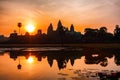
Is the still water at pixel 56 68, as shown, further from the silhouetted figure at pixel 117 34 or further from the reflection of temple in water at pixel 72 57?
the silhouetted figure at pixel 117 34

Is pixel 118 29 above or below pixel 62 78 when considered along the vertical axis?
above

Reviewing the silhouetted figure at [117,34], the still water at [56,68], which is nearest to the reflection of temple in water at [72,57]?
the still water at [56,68]

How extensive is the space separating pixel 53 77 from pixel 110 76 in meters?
8.14

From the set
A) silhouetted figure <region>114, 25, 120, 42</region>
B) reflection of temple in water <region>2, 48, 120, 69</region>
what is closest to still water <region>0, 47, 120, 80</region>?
reflection of temple in water <region>2, 48, 120, 69</region>

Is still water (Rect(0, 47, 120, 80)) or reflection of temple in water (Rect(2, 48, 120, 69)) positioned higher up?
reflection of temple in water (Rect(2, 48, 120, 69))

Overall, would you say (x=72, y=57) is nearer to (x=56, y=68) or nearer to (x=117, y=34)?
(x=56, y=68)

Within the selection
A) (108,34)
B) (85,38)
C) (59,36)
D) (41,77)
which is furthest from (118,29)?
(41,77)

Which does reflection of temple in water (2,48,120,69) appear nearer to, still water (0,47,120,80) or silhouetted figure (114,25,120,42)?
still water (0,47,120,80)

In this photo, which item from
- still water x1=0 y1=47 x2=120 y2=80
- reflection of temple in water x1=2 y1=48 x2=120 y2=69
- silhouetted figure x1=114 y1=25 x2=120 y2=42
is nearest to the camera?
still water x1=0 y1=47 x2=120 y2=80

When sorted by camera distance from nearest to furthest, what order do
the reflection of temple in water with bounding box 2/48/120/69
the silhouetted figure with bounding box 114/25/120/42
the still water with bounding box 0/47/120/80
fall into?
the still water with bounding box 0/47/120/80, the reflection of temple in water with bounding box 2/48/120/69, the silhouetted figure with bounding box 114/25/120/42

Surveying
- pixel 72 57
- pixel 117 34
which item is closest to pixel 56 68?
pixel 72 57

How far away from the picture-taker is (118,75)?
3600cm

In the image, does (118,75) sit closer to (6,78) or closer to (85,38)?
(6,78)

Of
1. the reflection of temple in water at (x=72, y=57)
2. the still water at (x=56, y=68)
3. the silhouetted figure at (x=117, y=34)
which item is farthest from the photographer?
the silhouetted figure at (x=117, y=34)
